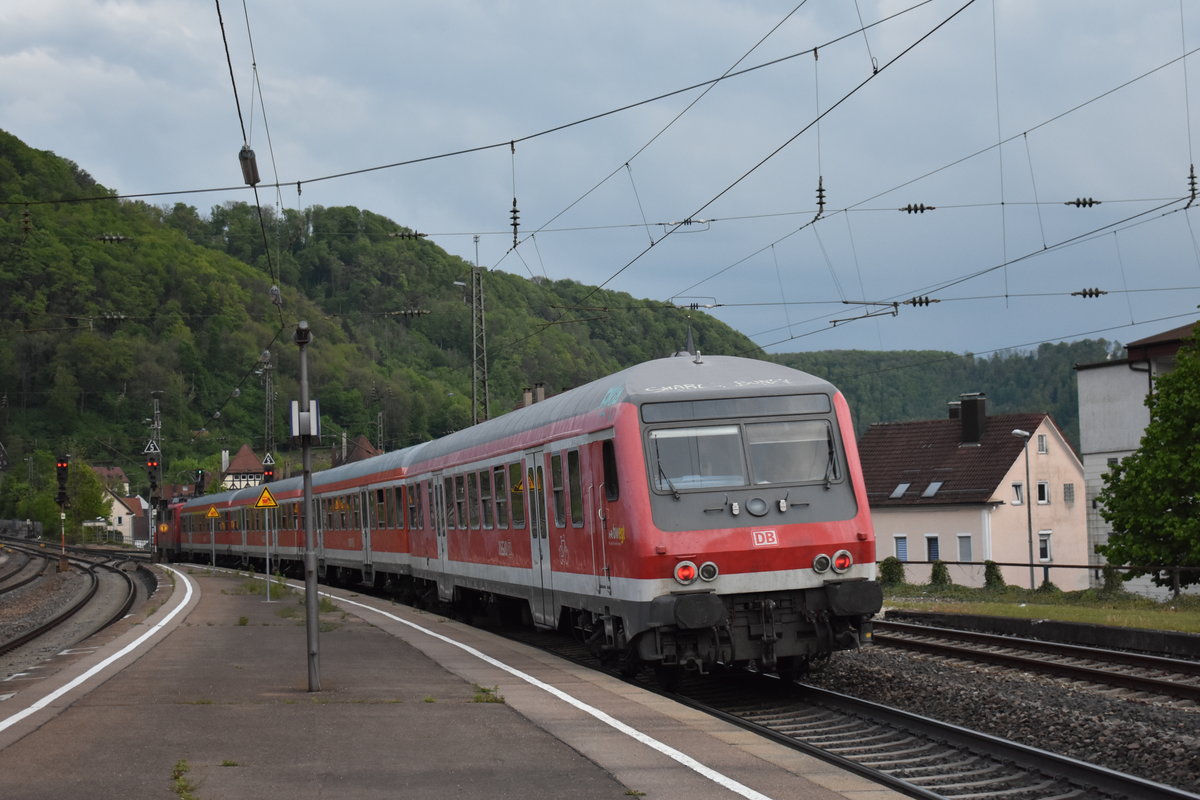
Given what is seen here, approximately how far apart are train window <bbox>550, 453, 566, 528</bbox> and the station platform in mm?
1598

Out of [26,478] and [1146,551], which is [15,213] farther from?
[26,478]

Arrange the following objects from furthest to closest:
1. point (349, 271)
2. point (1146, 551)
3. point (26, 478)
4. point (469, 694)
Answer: point (26, 478) < point (349, 271) < point (1146, 551) < point (469, 694)

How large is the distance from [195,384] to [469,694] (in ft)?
284

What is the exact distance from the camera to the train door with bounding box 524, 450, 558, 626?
53.6 ft

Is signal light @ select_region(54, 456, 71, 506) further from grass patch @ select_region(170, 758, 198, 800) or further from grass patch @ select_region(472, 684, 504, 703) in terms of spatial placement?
grass patch @ select_region(170, 758, 198, 800)

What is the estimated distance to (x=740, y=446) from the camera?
43.5 feet

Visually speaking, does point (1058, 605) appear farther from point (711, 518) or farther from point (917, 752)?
point (917, 752)

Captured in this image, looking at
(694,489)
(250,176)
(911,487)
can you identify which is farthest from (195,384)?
(694,489)

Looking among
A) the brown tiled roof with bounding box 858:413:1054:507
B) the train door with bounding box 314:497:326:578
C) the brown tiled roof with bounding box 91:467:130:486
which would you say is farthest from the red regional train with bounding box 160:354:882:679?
the brown tiled roof with bounding box 91:467:130:486

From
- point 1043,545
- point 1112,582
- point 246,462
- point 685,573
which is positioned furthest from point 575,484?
point 246,462

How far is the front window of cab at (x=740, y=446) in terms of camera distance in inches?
515

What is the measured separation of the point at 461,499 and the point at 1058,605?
1235 centimetres

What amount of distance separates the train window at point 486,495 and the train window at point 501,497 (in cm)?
33

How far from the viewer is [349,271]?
193ft
